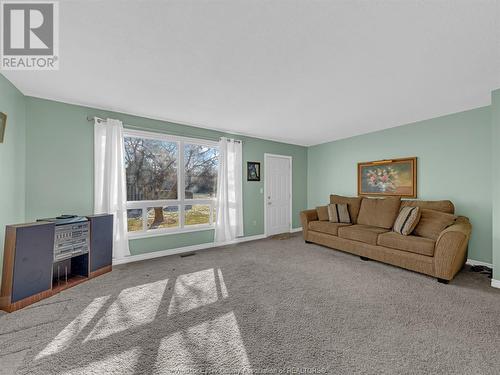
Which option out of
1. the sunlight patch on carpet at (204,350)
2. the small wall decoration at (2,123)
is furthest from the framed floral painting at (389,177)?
the small wall decoration at (2,123)

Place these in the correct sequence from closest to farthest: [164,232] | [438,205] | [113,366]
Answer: [113,366]
[438,205]
[164,232]

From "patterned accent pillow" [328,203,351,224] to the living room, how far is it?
0.03 metres

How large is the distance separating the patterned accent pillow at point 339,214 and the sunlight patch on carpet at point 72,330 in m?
3.93

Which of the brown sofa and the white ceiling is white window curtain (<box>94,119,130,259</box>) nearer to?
the white ceiling

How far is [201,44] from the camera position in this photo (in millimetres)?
1729

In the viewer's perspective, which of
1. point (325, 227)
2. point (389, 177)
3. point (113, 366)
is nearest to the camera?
point (113, 366)

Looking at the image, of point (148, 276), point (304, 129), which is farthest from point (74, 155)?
point (304, 129)

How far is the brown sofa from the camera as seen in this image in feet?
8.30

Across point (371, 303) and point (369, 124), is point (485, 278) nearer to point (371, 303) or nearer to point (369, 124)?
point (371, 303)

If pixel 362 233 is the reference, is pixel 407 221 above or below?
above

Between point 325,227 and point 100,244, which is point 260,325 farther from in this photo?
point 325,227

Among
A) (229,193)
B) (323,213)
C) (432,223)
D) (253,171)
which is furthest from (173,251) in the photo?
(432,223)

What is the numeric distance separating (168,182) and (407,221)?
13.4 ft

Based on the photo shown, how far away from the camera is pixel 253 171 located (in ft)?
16.0
